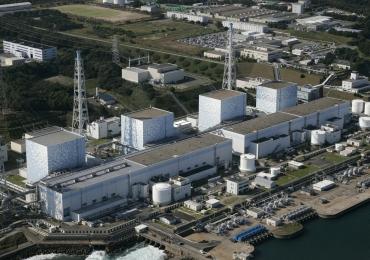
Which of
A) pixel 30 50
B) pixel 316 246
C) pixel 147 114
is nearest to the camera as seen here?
pixel 316 246

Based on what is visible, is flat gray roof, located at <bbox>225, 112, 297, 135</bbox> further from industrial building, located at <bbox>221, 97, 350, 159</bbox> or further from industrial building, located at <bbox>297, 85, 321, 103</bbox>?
industrial building, located at <bbox>297, 85, 321, 103</bbox>

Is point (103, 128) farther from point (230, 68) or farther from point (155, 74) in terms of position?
point (155, 74)

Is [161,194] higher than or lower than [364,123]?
lower

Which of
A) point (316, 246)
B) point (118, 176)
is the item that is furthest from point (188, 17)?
point (316, 246)

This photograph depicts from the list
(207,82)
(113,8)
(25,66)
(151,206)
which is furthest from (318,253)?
(113,8)

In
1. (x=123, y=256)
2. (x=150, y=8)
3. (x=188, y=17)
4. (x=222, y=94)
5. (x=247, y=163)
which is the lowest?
(x=123, y=256)

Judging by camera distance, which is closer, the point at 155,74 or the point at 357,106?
the point at 357,106

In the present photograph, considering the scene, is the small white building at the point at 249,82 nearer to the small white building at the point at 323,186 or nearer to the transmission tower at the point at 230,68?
Result: the transmission tower at the point at 230,68
